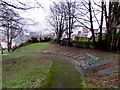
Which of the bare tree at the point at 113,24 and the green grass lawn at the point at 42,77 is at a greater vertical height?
the bare tree at the point at 113,24

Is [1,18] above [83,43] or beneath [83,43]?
above

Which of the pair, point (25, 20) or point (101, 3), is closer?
point (25, 20)

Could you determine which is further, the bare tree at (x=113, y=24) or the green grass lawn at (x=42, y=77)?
the bare tree at (x=113, y=24)

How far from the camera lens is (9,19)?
586 cm

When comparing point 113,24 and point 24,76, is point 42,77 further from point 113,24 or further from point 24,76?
point 113,24

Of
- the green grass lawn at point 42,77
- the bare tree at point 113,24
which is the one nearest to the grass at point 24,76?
the green grass lawn at point 42,77

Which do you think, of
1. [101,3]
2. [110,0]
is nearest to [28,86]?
[110,0]

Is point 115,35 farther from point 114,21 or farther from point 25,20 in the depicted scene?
point 25,20

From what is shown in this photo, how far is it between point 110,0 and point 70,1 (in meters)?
Result: 6.73

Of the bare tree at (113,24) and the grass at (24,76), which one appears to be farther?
the bare tree at (113,24)

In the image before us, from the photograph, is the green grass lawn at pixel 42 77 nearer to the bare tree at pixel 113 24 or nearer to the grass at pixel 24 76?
the grass at pixel 24 76

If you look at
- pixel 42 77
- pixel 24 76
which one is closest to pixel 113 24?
pixel 42 77

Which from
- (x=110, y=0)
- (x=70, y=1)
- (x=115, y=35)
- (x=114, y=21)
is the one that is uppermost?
(x=70, y=1)

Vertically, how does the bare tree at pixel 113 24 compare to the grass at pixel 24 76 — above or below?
above
